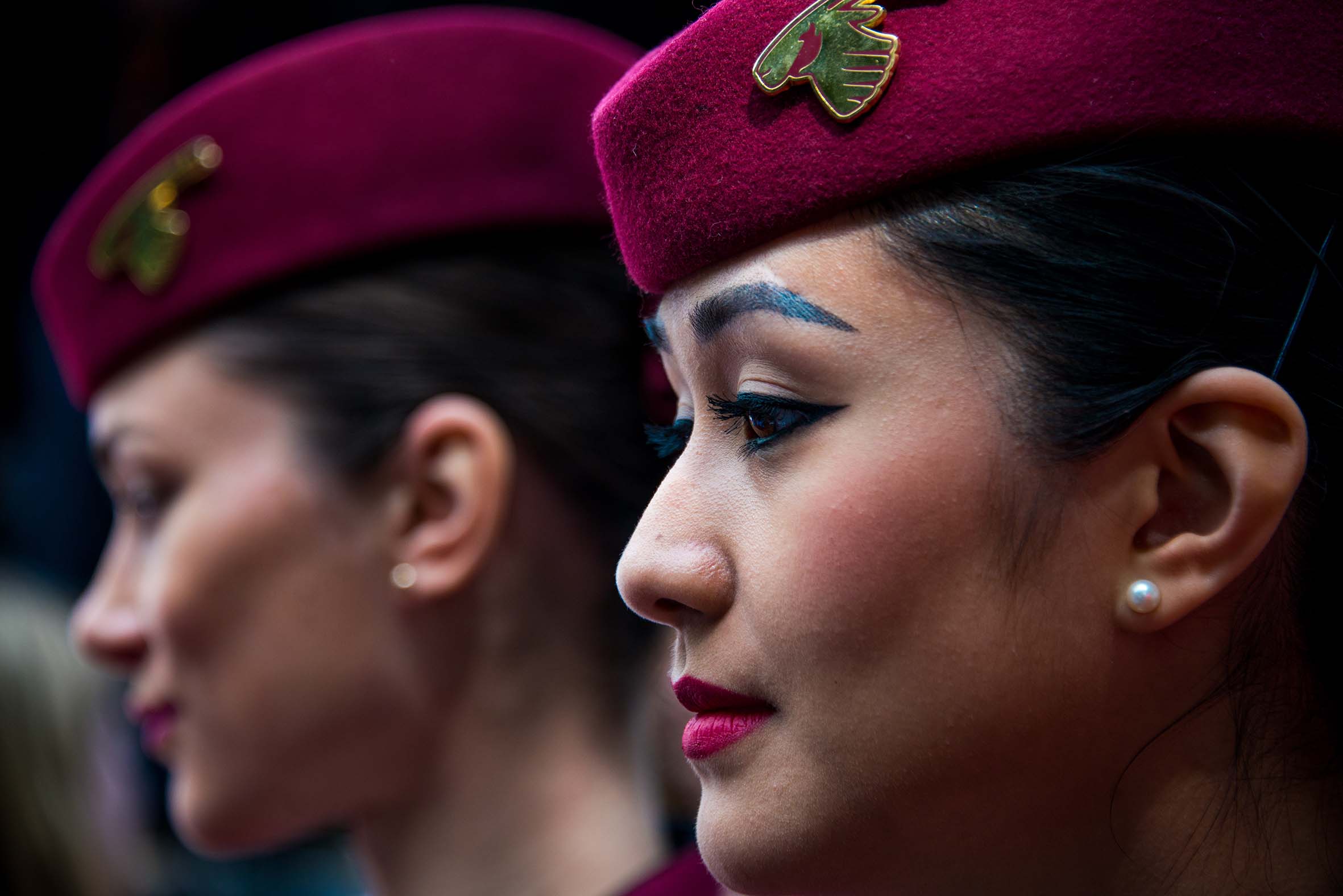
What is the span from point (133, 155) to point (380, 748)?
2.75 ft

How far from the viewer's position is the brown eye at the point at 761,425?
1136mm

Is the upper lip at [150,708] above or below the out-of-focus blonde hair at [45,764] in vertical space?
above

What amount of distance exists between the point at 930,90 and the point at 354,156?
3.24 feet

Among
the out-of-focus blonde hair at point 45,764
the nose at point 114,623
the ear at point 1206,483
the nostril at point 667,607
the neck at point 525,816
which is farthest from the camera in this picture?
the out-of-focus blonde hair at point 45,764

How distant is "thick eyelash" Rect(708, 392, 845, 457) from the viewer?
1108mm

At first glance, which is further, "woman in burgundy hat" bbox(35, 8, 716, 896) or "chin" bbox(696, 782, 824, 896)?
"woman in burgundy hat" bbox(35, 8, 716, 896)

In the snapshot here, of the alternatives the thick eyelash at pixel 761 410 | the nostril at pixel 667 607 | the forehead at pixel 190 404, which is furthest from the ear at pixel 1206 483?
the forehead at pixel 190 404

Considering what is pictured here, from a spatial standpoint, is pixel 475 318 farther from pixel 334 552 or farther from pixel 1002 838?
pixel 1002 838

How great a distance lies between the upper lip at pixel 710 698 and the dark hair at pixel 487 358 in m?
0.73

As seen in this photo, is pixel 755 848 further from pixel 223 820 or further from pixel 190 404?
pixel 190 404

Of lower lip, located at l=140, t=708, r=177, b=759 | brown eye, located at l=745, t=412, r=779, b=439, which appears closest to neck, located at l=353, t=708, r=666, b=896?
lower lip, located at l=140, t=708, r=177, b=759

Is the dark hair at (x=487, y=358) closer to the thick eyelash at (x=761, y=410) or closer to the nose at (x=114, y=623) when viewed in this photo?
the nose at (x=114, y=623)

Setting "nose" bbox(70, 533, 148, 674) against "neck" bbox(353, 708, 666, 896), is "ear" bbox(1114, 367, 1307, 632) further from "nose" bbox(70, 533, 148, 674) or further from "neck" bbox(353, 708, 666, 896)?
"nose" bbox(70, 533, 148, 674)

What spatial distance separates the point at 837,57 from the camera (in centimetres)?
113
